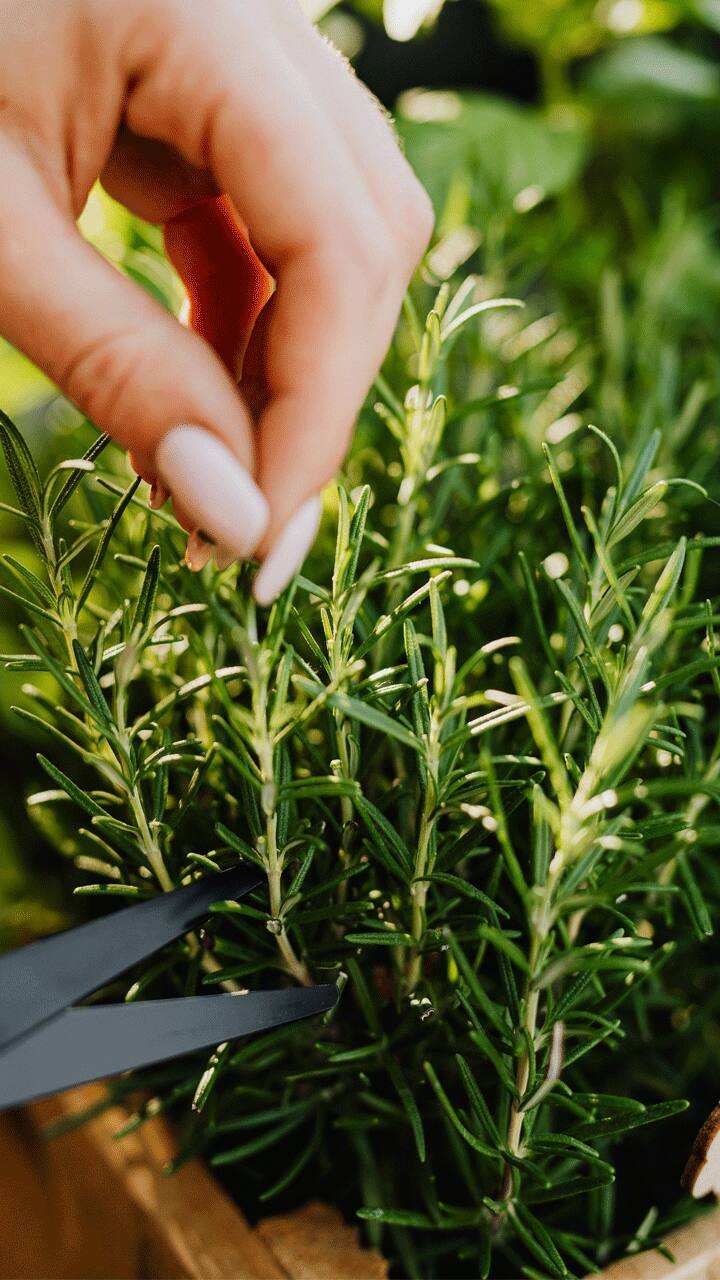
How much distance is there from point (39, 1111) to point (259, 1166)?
0.16 metres

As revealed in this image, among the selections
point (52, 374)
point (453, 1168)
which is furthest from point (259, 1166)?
point (52, 374)

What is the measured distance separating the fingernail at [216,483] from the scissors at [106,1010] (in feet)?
0.43

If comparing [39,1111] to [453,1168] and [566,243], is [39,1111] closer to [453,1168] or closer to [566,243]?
[453,1168]

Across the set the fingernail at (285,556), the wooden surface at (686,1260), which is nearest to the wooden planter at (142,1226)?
the wooden surface at (686,1260)

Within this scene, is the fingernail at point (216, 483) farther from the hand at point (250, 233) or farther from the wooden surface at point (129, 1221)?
the wooden surface at point (129, 1221)

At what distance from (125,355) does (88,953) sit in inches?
7.7

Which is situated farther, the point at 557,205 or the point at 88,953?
the point at 557,205

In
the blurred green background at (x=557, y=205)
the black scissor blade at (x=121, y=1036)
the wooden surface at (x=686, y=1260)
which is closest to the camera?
the black scissor blade at (x=121, y=1036)

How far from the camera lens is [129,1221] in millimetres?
480

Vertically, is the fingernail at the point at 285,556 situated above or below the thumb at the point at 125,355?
below

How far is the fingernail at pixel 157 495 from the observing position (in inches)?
14.0

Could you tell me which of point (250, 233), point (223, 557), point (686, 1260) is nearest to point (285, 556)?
point (223, 557)

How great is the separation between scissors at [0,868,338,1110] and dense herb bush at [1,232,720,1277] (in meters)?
0.03

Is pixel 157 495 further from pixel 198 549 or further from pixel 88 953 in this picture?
pixel 88 953
